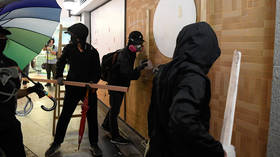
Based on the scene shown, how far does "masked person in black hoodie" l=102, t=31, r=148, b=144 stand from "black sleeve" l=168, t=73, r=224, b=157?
1.78 m

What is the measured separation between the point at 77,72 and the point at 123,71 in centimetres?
52

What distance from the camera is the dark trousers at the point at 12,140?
1.55 m


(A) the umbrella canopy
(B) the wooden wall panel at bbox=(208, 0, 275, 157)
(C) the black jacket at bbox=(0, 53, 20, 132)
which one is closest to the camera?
(B) the wooden wall panel at bbox=(208, 0, 275, 157)

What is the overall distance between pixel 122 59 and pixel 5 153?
1.60 meters

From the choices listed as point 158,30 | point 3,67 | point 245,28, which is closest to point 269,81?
point 245,28

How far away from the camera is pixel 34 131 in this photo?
3.59 metres

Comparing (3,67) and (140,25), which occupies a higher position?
(140,25)

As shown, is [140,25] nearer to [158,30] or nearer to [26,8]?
[158,30]

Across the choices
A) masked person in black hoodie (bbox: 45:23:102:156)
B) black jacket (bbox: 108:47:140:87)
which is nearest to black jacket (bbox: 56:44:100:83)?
masked person in black hoodie (bbox: 45:23:102:156)

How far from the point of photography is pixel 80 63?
2.69m

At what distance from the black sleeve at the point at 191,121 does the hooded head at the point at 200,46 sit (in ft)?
0.41

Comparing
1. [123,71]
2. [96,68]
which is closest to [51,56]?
[96,68]

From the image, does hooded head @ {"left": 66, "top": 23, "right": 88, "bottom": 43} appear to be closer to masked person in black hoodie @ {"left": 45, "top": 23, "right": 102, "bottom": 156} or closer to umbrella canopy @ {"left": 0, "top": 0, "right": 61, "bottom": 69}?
masked person in black hoodie @ {"left": 45, "top": 23, "right": 102, "bottom": 156}

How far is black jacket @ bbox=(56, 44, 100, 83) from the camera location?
2.69m
